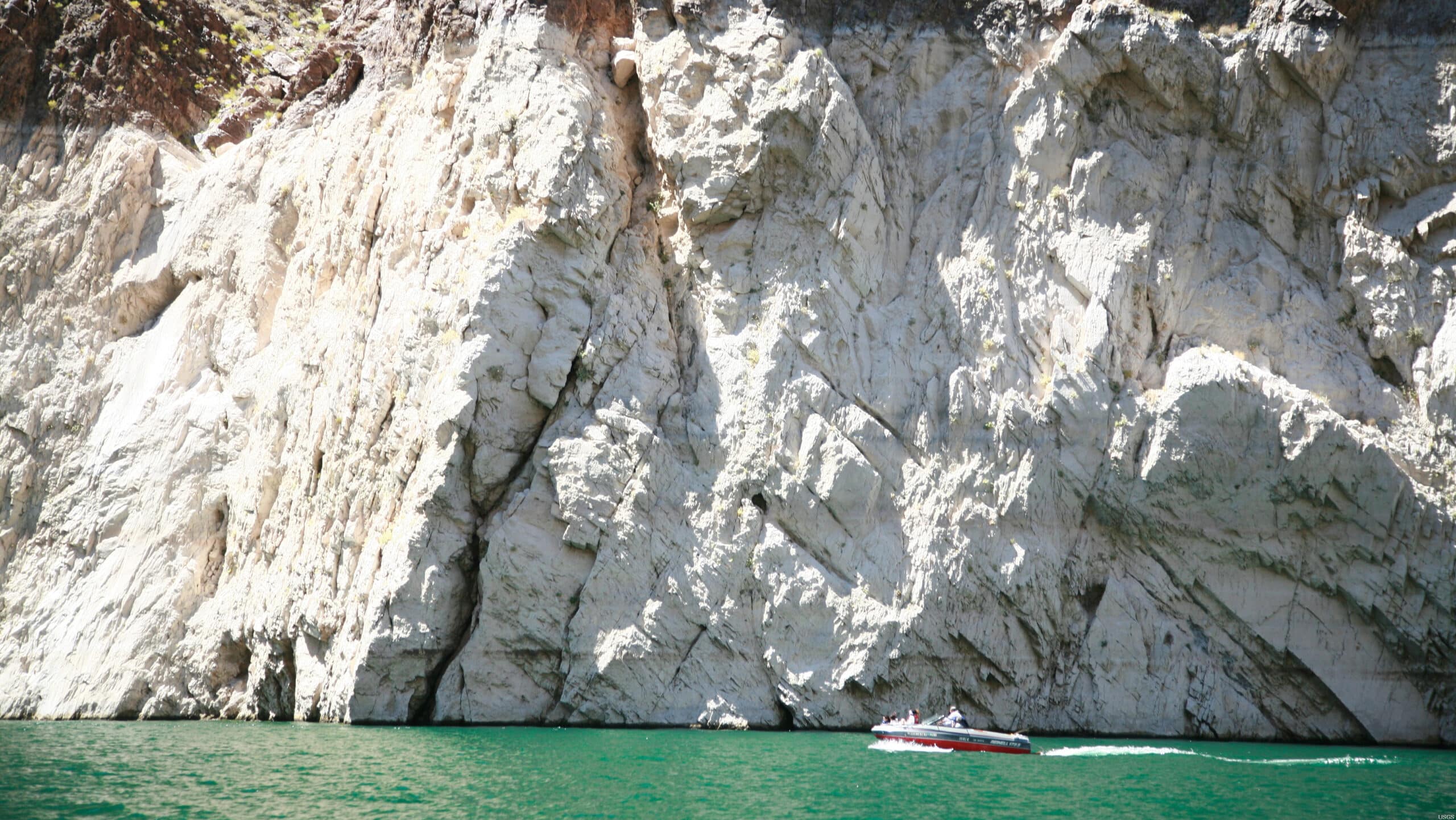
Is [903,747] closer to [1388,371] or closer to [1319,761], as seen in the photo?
[1319,761]

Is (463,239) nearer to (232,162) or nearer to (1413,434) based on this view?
(232,162)

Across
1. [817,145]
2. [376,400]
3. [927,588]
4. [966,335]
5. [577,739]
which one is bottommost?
[577,739]

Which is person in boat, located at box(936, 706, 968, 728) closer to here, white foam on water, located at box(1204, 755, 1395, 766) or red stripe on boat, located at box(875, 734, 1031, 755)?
red stripe on boat, located at box(875, 734, 1031, 755)

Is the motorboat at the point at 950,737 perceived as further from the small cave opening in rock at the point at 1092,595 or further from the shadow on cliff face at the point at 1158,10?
the shadow on cliff face at the point at 1158,10

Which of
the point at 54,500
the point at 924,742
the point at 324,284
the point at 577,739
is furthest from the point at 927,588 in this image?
the point at 54,500

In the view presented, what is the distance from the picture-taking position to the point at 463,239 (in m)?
28.8

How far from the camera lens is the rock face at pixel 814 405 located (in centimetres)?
2548

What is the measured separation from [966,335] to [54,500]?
82.0ft

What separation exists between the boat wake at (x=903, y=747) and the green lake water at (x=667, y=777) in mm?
112

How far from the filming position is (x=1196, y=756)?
21.3m

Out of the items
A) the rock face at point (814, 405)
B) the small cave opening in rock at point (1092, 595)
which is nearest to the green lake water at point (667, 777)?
the rock face at point (814, 405)

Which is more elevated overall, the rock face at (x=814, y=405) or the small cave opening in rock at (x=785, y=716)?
the rock face at (x=814, y=405)

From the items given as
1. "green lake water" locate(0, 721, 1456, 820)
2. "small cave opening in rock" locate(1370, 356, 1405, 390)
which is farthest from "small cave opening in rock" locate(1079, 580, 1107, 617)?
"small cave opening in rock" locate(1370, 356, 1405, 390)

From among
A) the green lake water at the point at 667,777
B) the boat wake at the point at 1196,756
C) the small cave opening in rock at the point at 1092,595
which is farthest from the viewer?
the small cave opening in rock at the point at 1092,595
